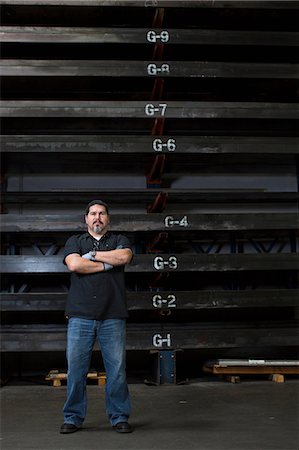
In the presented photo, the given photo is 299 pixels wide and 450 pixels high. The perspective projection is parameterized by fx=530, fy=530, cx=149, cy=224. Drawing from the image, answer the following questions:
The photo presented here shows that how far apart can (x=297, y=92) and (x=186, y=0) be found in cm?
221

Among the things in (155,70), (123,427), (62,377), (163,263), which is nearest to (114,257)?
(123,427)

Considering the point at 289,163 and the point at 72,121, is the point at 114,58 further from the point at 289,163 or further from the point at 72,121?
the point at 289,163

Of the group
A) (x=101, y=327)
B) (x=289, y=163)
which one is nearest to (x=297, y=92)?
(x=289, y=163)

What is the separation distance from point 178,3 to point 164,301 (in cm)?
408

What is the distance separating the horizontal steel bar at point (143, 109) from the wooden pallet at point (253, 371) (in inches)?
134

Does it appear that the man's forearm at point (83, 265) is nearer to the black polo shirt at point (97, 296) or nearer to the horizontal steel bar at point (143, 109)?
the black polo shirt at point (97, 296)

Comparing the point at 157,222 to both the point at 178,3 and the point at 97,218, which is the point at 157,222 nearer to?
the point at 97,218

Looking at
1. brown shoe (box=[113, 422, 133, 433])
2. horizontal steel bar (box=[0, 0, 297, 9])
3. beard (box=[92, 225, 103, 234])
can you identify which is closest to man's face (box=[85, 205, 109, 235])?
beard (box=[92, 225, 103, 234])

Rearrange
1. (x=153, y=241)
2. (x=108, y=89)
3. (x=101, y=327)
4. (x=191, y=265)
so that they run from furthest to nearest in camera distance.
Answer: (x=108, y=89), (x=153, y=241), (x=191, y=265), (x=101, y=327)

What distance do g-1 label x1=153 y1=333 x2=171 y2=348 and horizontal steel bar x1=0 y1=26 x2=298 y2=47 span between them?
13.0 feet

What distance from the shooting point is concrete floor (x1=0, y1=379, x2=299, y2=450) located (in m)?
4.22

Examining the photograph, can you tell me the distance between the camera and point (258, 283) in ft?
27.3

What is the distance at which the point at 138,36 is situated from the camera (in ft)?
23.8

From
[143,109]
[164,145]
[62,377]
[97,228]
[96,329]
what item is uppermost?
[143,109]
